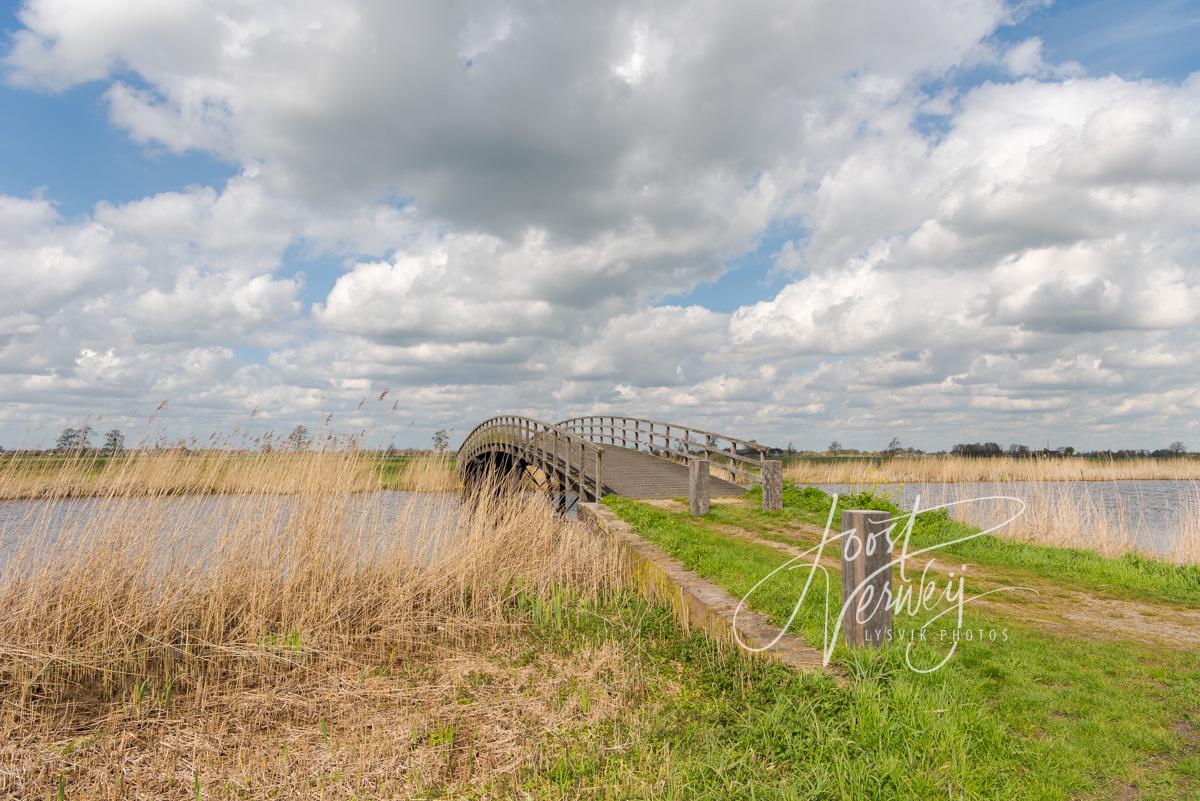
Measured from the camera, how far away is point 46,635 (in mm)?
5828

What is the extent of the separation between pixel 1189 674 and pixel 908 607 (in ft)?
6.05

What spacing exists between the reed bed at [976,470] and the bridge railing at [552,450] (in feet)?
21.8

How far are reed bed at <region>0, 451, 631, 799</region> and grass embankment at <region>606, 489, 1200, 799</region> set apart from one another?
168cm

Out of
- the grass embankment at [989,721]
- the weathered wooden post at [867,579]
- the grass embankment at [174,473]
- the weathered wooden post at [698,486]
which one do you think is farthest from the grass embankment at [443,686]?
the weathered wooden post at [698,486]

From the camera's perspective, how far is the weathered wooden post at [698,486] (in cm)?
1186

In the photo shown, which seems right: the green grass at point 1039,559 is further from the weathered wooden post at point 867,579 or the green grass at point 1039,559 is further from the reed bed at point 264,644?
the reed bed at point 264,644

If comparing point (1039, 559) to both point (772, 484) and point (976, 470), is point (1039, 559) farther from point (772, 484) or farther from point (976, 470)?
point (976, 470)

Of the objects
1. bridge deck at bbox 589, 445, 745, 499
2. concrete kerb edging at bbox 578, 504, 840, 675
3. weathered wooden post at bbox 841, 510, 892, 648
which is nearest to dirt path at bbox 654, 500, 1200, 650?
concrete kerb edging at bbox 578, 504, 840, 675

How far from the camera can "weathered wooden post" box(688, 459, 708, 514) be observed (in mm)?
11859

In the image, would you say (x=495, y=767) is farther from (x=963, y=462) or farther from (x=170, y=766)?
(x=963, y=462)

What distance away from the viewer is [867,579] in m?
4.62

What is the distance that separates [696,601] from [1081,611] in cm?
375

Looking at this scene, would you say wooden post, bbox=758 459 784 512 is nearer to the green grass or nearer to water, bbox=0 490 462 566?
the green grass

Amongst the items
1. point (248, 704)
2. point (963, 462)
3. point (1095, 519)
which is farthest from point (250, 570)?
point (963, 462)
